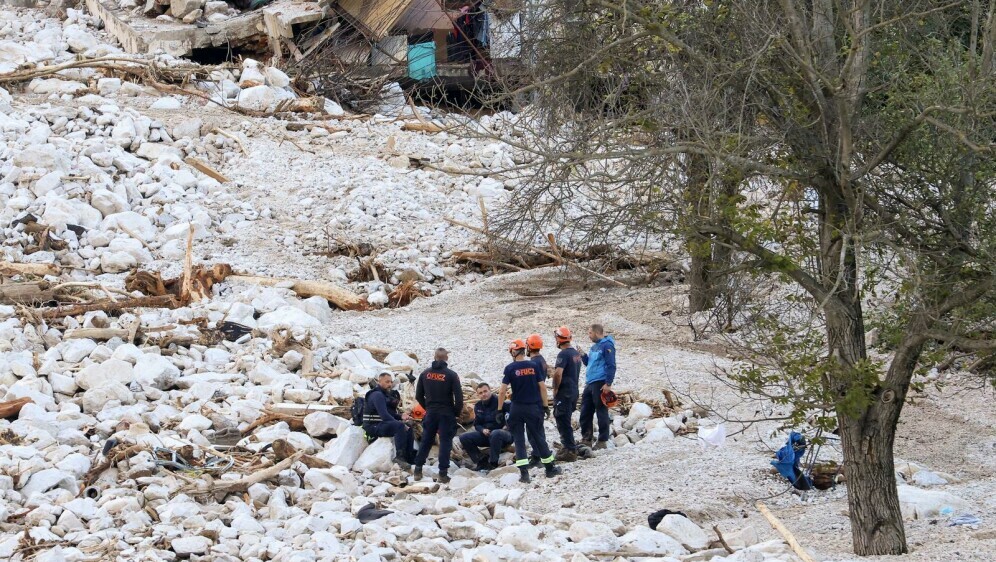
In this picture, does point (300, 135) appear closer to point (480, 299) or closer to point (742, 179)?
point (480, 299)

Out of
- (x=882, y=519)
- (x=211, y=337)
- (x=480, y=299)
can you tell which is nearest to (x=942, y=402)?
(x=882, y=519)

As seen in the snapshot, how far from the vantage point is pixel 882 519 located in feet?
23.5

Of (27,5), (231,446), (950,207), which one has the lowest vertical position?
(231,446)

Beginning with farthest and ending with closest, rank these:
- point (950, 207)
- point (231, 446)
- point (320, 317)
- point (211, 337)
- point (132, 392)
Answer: point (320, 317) < point (211, 337) < point (132, 392) < point (231, 446) < point (950, 207)

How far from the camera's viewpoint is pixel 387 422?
9617 millimetres

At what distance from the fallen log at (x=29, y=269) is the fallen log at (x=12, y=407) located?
541 centimetres

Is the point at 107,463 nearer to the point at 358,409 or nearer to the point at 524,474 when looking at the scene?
the point at 358,409

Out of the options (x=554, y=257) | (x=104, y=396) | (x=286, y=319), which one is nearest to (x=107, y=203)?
(x=286, y=319)

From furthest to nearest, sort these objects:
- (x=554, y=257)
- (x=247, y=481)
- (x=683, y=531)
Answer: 1. (x=554, y=257)
2. (x=247, y=481)
3. (x=683, y=531)

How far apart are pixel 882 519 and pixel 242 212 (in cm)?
1379

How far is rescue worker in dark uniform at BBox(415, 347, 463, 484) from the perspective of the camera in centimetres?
929

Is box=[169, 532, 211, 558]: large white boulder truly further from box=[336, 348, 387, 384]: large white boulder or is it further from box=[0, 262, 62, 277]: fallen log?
box=[0, 262, 62, 277]: fallen log

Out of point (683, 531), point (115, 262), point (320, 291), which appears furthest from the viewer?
point (115, 262)

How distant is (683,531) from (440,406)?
2.57m
